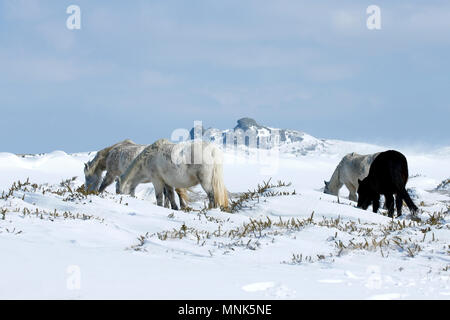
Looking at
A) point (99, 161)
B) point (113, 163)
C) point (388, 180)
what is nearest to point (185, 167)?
point (113, 163)

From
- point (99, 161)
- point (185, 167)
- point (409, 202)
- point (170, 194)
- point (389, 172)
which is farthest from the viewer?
point (99, 161)

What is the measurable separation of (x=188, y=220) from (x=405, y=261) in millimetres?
3802

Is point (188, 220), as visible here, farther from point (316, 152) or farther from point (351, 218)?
point (316, 152)

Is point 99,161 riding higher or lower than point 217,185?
higher

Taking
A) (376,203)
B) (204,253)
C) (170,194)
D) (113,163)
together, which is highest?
(113,163)

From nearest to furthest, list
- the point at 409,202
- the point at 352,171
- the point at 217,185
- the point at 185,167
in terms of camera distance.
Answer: the point at 409,202
the point at 217,185
the point at 185,167
the point at 352,171

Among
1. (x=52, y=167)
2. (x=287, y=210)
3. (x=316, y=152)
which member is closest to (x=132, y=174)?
(x=287, y=210)

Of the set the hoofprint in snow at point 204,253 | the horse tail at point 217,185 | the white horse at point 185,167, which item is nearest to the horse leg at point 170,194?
the white horse at point 185,167

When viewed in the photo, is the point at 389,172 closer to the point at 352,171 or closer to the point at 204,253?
the point at 352,171

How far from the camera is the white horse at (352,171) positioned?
18.7 m

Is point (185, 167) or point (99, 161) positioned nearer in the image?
point (185, 167)

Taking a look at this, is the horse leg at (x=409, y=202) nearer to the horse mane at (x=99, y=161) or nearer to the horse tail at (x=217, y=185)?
the horse tail at (x=217, y=185)

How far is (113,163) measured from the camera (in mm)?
16984

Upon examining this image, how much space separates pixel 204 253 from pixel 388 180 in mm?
8393
